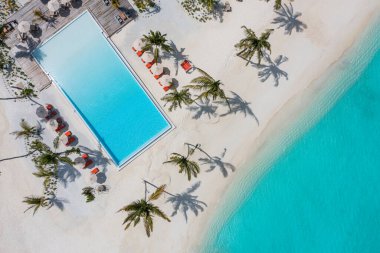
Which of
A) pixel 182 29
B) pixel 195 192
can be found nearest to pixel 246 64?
pixel 182 29

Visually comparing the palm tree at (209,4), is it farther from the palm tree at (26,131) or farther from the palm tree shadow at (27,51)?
the palm tree at (26,131)

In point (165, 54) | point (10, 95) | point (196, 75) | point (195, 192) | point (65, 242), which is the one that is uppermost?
point (10, 95)

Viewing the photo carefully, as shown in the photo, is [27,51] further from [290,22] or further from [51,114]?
[290,22]

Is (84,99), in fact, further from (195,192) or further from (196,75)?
(195,192)

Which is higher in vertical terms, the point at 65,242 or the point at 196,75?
the point at 196,75

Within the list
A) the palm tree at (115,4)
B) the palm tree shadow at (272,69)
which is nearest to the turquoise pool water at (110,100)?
the palm tree at (115,4)

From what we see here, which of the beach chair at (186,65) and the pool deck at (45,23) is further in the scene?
the pool deck at (45,23)
